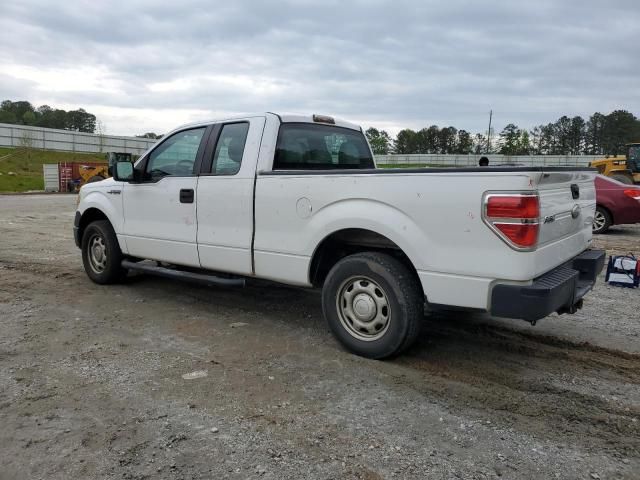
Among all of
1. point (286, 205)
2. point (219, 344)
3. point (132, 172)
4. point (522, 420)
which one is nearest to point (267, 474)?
point (522, 420)

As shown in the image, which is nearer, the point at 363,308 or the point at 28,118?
the point at 363,308

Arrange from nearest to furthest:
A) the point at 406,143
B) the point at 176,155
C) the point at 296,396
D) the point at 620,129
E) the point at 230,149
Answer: the point at 296,396, the point at 230,149, the point at 176,155, the point at 620,129, the point at 406,143

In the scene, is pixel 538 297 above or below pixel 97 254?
above

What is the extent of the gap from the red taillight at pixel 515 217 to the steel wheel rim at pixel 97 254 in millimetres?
4783

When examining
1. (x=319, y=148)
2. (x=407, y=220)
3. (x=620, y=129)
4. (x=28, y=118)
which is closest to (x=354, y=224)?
(x=407, y=220)

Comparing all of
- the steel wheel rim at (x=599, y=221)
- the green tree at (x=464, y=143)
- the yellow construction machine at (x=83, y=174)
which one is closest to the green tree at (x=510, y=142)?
the green tree at (x=464, y=143)

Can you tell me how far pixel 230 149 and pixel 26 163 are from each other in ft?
133

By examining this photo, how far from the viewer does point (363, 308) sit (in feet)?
13.4

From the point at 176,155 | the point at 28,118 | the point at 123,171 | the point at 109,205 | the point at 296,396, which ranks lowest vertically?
the point at 296,396

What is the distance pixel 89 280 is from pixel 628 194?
10.6m

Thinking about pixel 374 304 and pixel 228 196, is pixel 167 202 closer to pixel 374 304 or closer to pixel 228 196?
pixel 228 196

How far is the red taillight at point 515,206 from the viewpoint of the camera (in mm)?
3240

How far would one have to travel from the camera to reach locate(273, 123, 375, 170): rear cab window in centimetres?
494

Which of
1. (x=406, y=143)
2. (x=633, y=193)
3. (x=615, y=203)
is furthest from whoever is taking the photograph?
(x=406, y=143)
